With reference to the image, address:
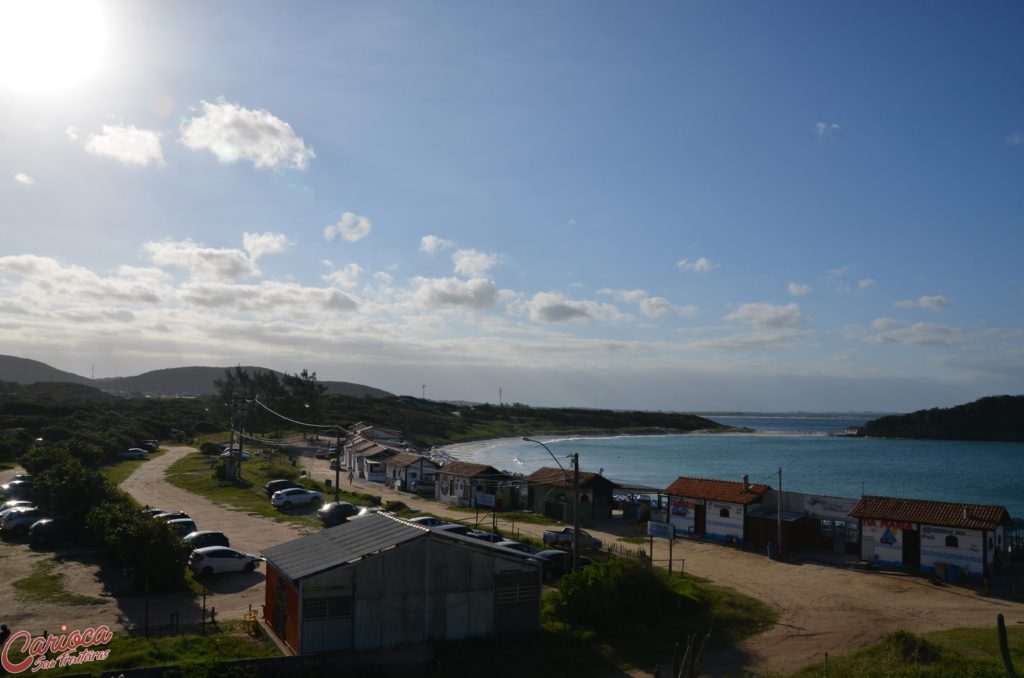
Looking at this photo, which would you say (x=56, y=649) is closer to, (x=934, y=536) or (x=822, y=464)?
(x=934, y=536)

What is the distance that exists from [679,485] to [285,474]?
1532 inches

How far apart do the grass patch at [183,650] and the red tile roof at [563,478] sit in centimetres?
2967

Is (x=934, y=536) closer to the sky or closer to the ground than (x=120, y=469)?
closer to the sky

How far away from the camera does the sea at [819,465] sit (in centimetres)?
9375

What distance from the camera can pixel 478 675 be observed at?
20.0 metres

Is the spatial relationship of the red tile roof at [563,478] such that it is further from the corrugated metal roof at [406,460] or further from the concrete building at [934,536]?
the concrete building at [934,536]

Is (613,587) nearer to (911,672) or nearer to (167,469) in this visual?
(911,672)

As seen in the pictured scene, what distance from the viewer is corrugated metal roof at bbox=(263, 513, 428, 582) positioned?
856 inches

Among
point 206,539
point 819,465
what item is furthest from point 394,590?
point 819,465

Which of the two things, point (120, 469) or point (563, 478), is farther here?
point (120, 469)

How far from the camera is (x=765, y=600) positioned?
30.1 metres

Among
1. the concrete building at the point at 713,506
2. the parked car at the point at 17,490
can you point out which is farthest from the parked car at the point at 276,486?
the concrete building at the point at 713,506

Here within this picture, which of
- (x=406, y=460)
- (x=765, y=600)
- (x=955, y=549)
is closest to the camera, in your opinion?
(x=765, y=600)

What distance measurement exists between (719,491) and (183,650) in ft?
110
